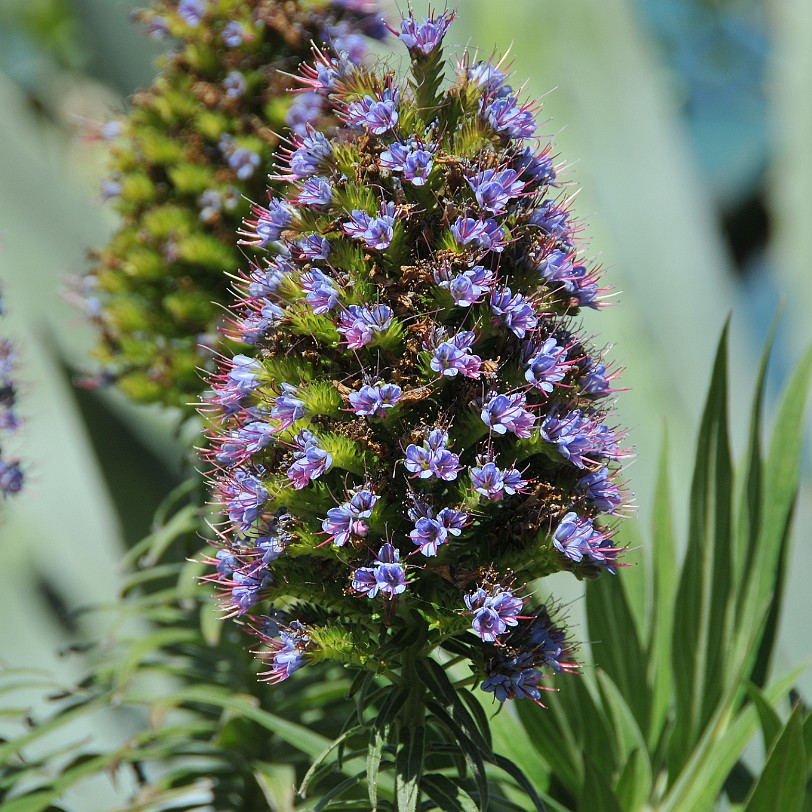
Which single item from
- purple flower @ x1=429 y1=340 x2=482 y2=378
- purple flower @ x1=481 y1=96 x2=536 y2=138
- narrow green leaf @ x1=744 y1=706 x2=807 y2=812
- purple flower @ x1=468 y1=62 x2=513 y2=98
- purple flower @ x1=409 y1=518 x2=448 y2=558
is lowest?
narrow green leaf @ x1=744 y1=706 x2=807 y2=812

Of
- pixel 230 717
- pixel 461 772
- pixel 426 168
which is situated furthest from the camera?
pixel 230 717

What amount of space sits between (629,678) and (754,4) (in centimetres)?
555

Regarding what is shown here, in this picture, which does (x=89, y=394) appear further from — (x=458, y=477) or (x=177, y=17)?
(x=458, y=477)

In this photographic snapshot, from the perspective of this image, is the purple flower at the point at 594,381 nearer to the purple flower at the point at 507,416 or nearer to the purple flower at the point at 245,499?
the purple flower at the point at 507,416

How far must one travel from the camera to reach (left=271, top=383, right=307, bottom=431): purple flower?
0.90 metres

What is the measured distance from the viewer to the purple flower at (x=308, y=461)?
874 millimetres

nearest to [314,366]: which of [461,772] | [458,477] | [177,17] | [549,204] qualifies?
[458,477]

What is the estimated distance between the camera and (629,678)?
1.41 metres

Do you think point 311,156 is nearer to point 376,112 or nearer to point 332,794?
point 376,112

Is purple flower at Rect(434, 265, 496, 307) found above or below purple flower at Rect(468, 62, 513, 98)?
below

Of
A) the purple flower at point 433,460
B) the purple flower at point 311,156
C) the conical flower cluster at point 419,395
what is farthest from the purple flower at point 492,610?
the purple flower at point 311,156

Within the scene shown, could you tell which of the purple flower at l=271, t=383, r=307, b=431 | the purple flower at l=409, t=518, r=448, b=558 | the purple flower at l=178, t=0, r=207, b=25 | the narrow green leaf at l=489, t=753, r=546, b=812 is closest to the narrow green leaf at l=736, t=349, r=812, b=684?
the narrow green leaf at l=489, t=753, r=546, b=812

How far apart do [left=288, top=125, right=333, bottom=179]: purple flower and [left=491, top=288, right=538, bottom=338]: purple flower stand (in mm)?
212

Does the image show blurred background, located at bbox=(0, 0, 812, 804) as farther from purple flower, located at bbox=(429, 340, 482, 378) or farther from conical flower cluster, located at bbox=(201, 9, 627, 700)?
purple flower, located at bbox=(429, 340, 482, 378)
